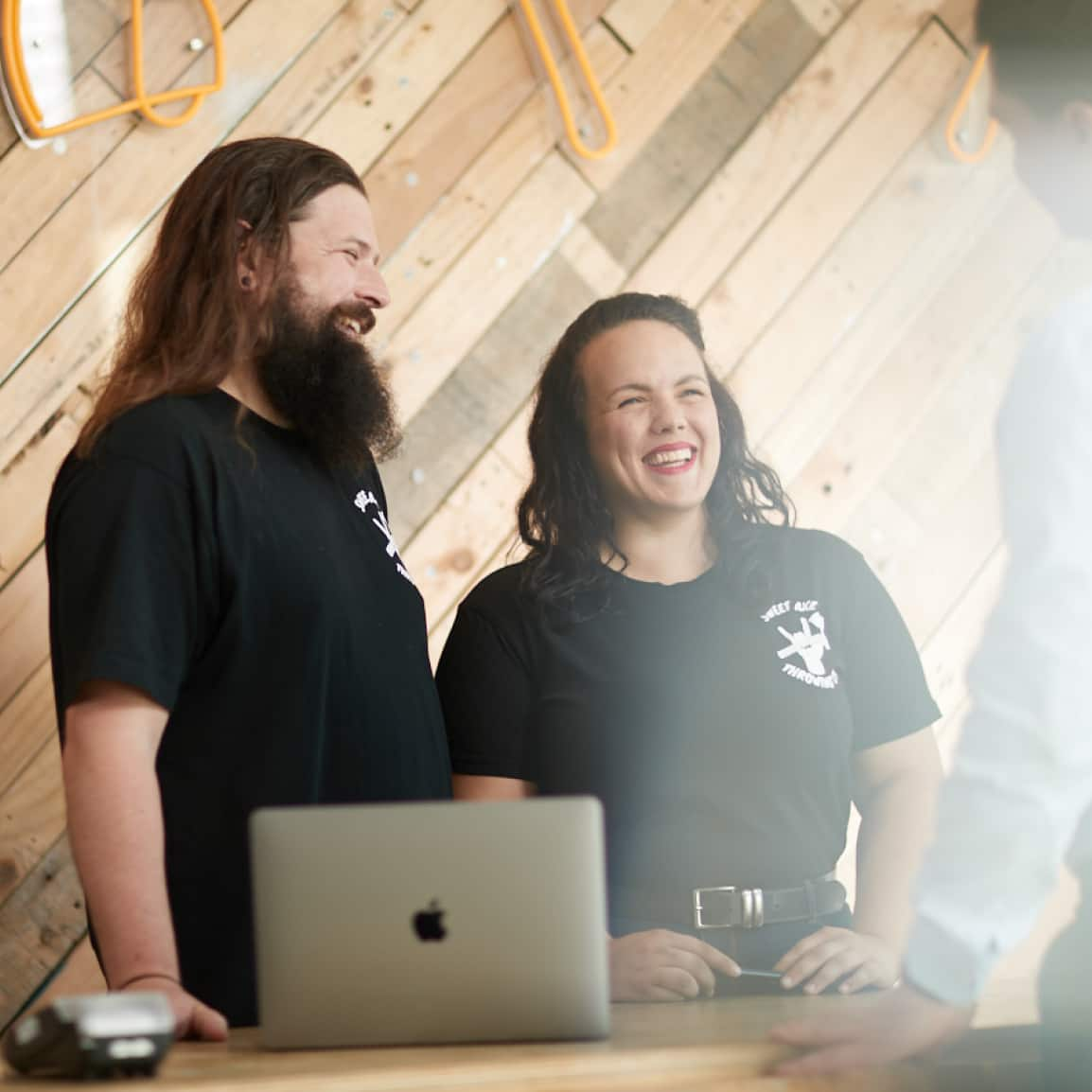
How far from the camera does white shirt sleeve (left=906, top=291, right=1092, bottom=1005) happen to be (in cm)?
93

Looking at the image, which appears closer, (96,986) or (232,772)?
(232,772)

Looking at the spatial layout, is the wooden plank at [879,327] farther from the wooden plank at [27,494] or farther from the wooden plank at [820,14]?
the wooden plank at [27,494]

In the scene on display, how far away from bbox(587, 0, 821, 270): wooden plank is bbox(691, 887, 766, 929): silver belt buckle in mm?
1186

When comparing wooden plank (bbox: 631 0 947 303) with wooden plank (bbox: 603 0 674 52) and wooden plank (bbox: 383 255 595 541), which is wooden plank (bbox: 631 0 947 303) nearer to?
wooden plank (bbox: 383 255 595 541)

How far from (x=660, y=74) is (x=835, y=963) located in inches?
61.4

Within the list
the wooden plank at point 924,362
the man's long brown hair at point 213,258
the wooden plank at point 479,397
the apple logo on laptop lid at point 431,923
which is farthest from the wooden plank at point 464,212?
the apple logo on laptop lid at point 431,923

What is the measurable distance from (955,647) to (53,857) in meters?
1.56

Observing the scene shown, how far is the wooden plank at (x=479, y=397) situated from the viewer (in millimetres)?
2357

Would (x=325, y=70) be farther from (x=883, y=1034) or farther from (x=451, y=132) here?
(x=883, y=1034)

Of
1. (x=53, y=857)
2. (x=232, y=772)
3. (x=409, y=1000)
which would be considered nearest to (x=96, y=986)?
(x=53, y=857)

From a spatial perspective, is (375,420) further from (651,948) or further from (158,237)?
(651,948)

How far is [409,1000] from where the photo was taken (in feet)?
3.51

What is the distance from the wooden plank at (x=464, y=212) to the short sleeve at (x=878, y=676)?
0.87m

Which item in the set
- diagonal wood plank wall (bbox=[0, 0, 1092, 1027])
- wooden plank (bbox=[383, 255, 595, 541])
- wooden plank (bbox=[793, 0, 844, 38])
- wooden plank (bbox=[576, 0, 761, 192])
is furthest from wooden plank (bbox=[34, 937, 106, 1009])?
wooden plank (bbox=[793, 0, 844, 38])
